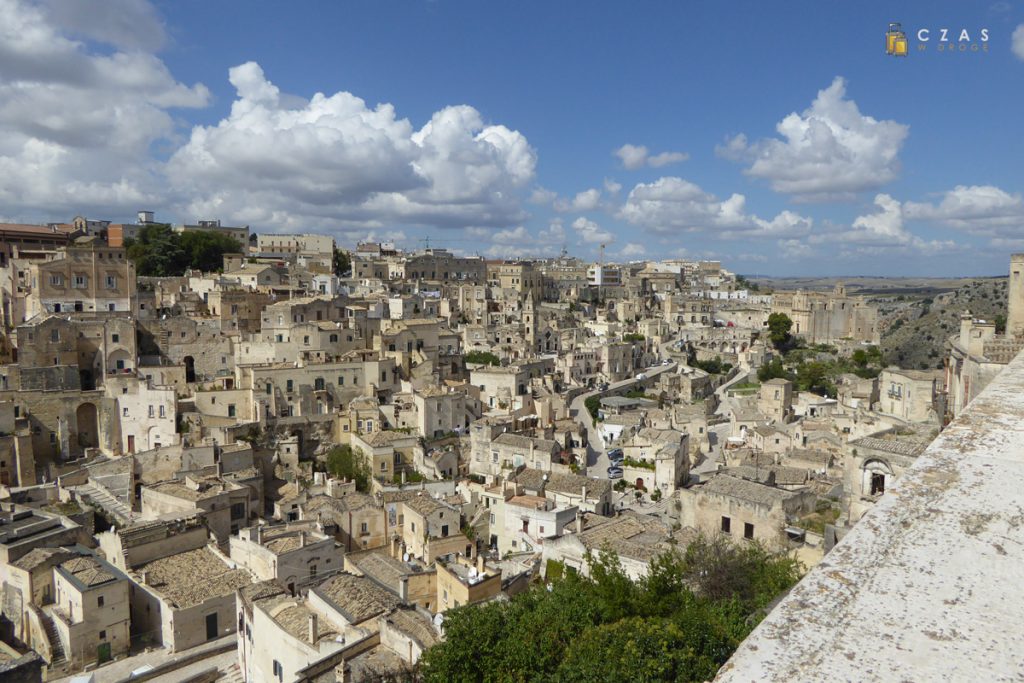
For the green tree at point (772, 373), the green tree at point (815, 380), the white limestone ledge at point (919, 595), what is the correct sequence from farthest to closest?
the green tree at point (772, 373), the green tree at point (815, 380), the white limestone ledge at point (919, 595)

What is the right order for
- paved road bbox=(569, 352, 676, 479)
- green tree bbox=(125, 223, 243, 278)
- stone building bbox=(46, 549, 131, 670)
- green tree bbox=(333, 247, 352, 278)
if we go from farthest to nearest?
1. green tree bbox=(333, 247, 352, 278)
2. green tree bbox=(125, 223, 243, 278)
3. paved road bbox=(569, 352, 676, 479)
4. stone building bbox=(46, 549, 131, 670)

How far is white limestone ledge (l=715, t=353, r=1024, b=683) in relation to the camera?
90.7 inches

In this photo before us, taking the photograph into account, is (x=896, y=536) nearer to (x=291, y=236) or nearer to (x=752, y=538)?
(x=752, y=538)

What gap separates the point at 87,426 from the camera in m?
29.7

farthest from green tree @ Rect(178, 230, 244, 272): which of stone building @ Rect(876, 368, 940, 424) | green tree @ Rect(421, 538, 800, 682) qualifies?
green tree @ Rect(421, 538, 800, 682)

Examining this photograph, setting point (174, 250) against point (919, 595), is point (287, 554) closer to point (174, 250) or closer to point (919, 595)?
point (919, 595)

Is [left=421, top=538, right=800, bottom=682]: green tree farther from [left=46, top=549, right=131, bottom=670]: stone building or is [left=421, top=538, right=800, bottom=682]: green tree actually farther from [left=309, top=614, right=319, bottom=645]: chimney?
[left=46, top=549, right=131, bottom=670]: stone building

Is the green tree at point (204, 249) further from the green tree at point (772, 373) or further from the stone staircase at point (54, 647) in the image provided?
the green tree at point (772, 373)

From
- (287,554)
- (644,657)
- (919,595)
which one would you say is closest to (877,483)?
(644,657)

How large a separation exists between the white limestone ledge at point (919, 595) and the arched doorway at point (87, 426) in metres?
33.0

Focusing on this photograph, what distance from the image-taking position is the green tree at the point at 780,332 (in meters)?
67.1

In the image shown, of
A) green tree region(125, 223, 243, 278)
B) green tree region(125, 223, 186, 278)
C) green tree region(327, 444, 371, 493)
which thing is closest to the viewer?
green tree region(327, 444, 371, 493)

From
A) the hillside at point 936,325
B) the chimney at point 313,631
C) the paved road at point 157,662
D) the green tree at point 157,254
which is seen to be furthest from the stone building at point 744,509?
the hillside at point 936,325

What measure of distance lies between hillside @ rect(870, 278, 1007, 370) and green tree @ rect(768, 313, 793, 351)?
Answer: 8.51 meters
